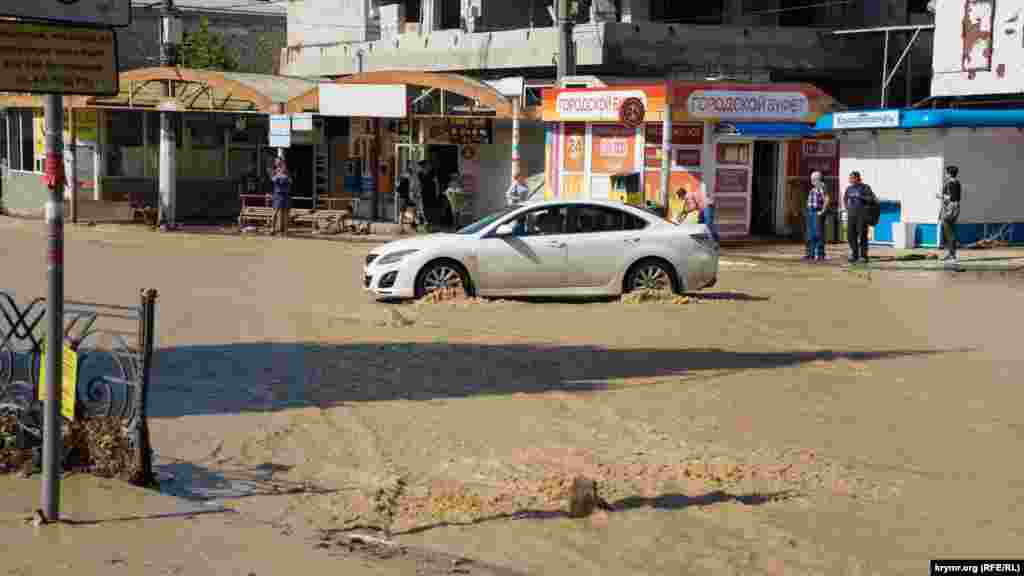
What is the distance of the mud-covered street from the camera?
7.80m

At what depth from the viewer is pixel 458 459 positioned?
951 cm

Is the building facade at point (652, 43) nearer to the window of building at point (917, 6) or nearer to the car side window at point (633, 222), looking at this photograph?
the window of building at point (917, 6)

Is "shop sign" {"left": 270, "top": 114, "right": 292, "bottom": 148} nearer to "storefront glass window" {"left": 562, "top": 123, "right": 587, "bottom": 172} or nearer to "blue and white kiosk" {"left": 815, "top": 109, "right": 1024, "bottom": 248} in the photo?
"storefront glass window" {"left": 562, "top": 123, "right": 587, "bottom": 172}

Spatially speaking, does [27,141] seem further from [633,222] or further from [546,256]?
[633,222]

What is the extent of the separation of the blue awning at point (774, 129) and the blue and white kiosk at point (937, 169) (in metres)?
0.85

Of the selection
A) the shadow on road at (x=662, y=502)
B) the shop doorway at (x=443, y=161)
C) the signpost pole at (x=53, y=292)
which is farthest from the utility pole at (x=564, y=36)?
the signpost pole at (x=53, y=292)

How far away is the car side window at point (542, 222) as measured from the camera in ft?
59.1

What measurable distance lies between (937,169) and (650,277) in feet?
40.9

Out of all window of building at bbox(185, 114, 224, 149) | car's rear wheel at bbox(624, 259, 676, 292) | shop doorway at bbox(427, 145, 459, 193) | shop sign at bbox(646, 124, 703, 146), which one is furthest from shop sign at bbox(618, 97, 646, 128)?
window of building at bbox(185, 114, 224, 149)

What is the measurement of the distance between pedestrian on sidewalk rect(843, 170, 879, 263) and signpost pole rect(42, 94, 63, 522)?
66.9 ft

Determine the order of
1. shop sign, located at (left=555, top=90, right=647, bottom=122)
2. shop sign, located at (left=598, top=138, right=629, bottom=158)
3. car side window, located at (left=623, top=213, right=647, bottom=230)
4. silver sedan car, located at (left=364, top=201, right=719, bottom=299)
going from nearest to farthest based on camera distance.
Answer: silver sedan car, located at (left=364, top=201, right=719, bottom=299) → car side window, located at (left=623, top=213, right=647, bottom=230) → shop sign, located at (left=555, top=90, right=647, bottom=122) → shop sign, located at (left=598, top=138, right=629, bottom=158)

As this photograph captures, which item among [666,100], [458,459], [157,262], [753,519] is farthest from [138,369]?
[666,100]

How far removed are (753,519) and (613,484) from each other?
1.09 metres

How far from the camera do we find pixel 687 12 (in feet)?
143
